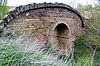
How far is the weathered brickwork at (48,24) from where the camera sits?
26.3 ft

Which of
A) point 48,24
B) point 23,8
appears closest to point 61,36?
point 48,24

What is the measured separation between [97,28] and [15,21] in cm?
283

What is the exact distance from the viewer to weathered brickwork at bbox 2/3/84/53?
8.01 metres

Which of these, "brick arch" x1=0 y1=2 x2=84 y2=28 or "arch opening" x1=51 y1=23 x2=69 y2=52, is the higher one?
"brick arch" x1=0 y1=2 x2=84 y2=28

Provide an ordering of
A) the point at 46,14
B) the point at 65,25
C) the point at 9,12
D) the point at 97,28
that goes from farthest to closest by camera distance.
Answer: the point at 65,25
the point at 46,14
the point at 97,28
the point at 9,12

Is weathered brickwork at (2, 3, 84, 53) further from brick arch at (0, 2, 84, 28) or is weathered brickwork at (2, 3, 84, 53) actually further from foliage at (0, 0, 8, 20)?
foliage at (0, 0, 8, 20)

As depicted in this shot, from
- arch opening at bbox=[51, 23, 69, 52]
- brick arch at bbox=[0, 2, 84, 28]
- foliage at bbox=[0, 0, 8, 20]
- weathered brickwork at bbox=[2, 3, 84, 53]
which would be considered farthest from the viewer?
arch opening at bbox=[51, 23, 69, 52]

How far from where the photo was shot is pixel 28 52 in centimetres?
389

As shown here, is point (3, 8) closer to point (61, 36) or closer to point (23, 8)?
point (23, 8)

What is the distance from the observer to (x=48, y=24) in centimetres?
964

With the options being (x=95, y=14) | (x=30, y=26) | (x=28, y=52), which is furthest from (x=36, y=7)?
(x=28, y=52)

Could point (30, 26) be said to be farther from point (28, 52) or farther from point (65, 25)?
point (28, 52)

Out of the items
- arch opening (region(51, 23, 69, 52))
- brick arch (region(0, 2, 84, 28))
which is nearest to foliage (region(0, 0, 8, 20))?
brick arch (region(0, 2, 84, 28))

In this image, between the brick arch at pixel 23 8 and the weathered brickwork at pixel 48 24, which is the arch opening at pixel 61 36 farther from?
the brick arch at pixel 23 8
